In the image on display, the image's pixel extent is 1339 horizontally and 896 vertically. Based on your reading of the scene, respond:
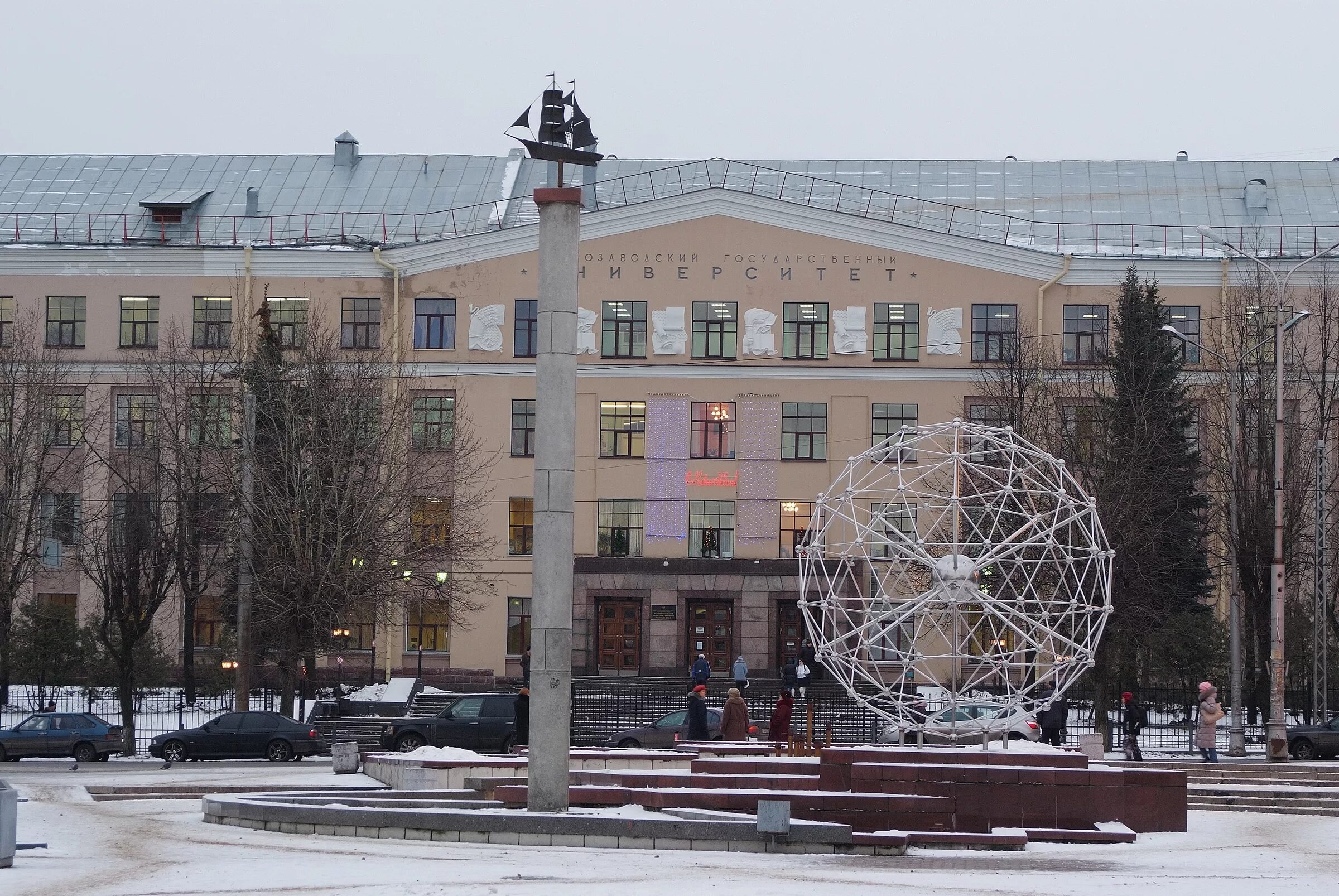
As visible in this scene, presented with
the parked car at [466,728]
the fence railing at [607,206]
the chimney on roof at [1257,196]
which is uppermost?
the chimney on roof at [1257,196]

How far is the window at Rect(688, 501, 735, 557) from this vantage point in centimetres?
5681

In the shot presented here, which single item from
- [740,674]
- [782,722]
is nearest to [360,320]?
[740,674]

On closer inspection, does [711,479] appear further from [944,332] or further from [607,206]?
[607,206]

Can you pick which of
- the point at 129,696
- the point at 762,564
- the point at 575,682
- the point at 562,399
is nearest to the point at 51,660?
the point at 129,696

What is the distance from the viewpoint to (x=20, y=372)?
5356 centimetres

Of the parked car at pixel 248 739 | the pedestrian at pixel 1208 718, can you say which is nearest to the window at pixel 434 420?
the parked car at pixel 248 739

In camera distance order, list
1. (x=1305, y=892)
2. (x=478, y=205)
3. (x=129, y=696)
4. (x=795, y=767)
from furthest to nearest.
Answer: (x=478, y=205), (x=129, y=696), (x=795, y=767), (x=1305, y=892)

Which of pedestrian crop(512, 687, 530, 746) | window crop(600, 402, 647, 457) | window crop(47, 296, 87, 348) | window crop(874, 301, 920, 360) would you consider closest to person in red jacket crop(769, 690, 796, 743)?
pedestrian crop(512, 687, 530, 746)

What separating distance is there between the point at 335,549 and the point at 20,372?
18076mm

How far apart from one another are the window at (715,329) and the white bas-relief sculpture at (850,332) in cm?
318

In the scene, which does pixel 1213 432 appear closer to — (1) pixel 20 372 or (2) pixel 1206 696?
(2) pixel 1206 696

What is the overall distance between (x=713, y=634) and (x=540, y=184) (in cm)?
1818

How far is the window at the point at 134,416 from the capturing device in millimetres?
48625

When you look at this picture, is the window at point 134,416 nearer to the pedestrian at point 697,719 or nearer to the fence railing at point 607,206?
the fence railing at point 607,206
